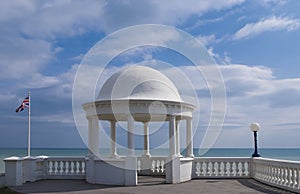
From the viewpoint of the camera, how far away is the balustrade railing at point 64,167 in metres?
20.0

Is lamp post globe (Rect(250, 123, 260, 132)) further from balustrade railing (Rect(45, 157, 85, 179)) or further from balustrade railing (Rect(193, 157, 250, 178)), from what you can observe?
balustrade railing (Rect(45, 157, 85, 179))

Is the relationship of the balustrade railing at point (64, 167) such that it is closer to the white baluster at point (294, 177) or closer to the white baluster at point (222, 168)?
the white baluster at point (222, 168)

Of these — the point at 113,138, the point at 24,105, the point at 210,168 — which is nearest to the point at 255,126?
the point at 210,168

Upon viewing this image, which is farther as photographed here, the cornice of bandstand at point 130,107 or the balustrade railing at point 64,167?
the balustrade railing at point 64,167

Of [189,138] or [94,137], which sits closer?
[94,137]

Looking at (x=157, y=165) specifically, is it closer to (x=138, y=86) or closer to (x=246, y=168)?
(x=246, y=168)

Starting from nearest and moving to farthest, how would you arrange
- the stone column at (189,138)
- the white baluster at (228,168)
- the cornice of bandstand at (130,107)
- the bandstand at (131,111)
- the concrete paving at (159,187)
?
the concrete paving at (159,187) < the bandstand at (131,111) < the cornice of bandstand at (130,107) < the white baluster at (228,168) < the stone column at (189,138)

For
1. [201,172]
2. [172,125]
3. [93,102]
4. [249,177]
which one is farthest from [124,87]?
[249,177]

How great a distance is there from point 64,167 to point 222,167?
7.98 m

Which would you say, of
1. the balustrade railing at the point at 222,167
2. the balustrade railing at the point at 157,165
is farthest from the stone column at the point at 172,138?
the balustrade railing at the point at 157,165

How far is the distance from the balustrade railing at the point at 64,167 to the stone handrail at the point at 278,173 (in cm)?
858

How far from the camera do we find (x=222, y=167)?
19.6m

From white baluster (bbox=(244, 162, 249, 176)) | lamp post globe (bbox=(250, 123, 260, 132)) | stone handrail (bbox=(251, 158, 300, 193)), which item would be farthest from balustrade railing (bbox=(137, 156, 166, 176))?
lamp post globe (bbox=(250, 123, 260, 132))

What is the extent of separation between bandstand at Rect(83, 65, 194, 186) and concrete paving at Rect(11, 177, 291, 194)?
0.71 metres
